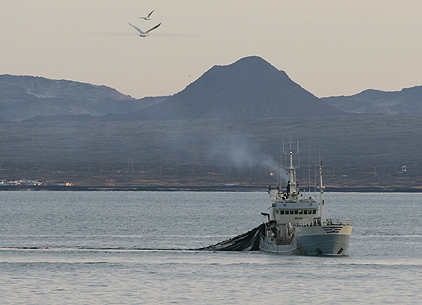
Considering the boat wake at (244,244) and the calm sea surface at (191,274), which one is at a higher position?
the boat wake at (244,244)

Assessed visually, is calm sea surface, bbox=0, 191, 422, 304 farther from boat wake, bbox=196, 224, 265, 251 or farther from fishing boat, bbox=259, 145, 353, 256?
boat wake, bbox=196, 224, 265, 251

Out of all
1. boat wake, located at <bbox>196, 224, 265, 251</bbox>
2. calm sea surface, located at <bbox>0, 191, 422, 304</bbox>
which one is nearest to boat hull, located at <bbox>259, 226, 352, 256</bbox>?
calm sea surface, located at <bbox>0, 191, 422, 304</bbox>

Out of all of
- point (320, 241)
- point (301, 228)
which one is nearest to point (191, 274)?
point (301, 228)

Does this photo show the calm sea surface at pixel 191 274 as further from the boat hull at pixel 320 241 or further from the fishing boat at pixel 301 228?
the fishing boat at pixel 301 228

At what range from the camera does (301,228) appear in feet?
281

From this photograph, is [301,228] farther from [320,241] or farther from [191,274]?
[191,274]

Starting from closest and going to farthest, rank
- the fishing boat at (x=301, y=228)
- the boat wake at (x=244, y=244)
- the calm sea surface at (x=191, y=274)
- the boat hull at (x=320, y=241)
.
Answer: the calm sea surface at (x=191, y=274) → the fishing boat at (x=301, y=228) → the boat hull at (x=320, y=241) → the boat wake at (x=244, y=244)

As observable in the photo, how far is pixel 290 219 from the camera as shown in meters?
90.6

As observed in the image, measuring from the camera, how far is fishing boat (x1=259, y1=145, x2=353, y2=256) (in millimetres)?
84562

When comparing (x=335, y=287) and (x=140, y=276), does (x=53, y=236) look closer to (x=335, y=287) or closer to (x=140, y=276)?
(x=140, y=276)

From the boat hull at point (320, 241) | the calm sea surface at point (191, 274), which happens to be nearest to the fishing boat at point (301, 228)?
the boat hull at point (320, 241)

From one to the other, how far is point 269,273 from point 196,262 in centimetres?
1199

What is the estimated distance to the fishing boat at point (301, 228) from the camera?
84.6 m

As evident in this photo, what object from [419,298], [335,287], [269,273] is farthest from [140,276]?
[419,298]
